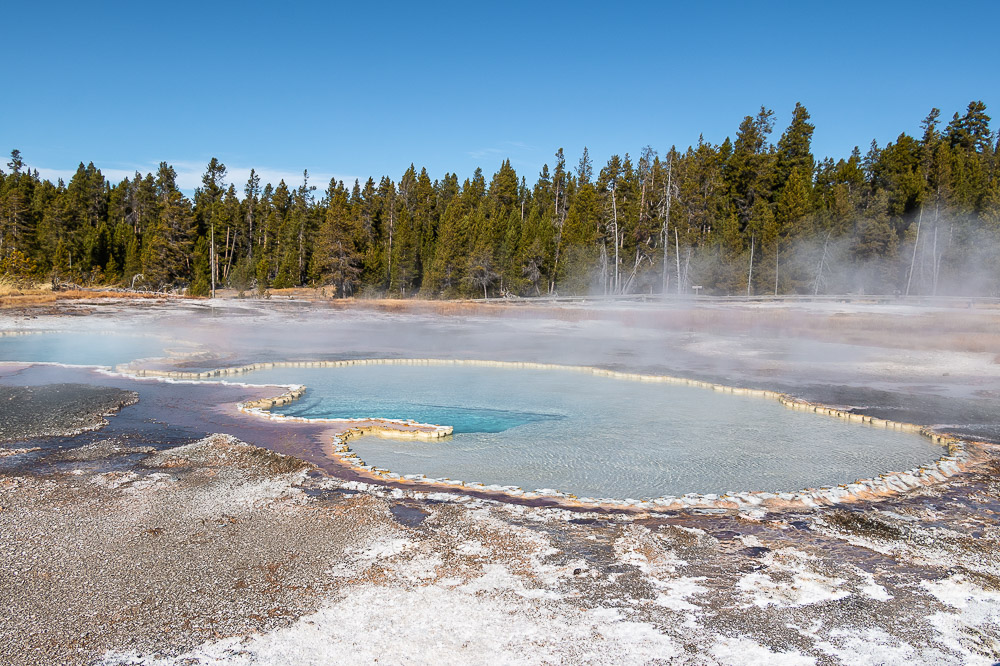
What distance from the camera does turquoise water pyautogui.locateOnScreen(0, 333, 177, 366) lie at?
15292 millimetres

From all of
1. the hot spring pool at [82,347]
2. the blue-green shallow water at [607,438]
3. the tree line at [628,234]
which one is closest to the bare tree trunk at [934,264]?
the tree line at [628,234]

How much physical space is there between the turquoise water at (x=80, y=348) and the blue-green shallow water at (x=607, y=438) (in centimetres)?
466

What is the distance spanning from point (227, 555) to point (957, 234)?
40541mm

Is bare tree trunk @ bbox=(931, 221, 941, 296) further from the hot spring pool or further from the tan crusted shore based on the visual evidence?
the hot spring pool

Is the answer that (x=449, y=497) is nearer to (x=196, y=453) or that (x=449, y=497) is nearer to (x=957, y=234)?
(x=196, y=453)

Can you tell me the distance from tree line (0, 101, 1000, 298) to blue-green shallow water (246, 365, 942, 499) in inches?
1022

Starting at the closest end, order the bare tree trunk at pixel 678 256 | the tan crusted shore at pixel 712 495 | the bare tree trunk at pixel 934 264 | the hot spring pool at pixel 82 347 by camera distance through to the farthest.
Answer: the tan crusted shore at pixel 712 495 < the hot spring pool at pixel 82 347 < the bare tree trunk at pixel 934 264 < the bare tree trunk at pixel 678 256

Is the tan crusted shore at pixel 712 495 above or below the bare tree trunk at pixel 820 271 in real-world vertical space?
below

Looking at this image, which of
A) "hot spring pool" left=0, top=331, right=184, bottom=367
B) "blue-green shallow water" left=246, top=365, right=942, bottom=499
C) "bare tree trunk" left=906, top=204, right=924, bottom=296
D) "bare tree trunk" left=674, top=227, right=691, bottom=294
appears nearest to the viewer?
"blue-green shallow water" left=246, top=365, right=942, bottom=499

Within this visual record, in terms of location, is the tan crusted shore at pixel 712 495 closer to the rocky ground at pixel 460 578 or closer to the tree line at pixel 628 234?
the rocky ground at pixel 460 578

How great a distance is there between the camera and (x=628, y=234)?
135 ft

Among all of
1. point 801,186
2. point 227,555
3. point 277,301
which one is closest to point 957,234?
point 801,186

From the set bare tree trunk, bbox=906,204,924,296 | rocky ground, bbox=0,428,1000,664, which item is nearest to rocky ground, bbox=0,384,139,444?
rocky ground, bbox=0,428,1000,664

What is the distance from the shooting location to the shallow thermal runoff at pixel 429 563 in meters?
3.80
